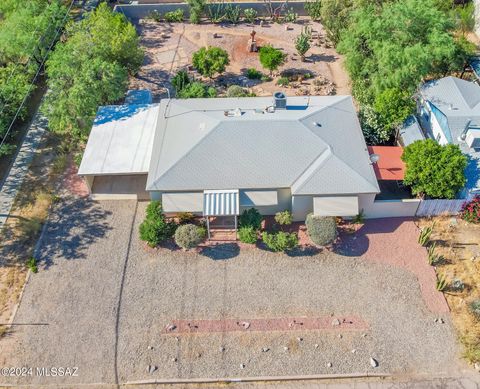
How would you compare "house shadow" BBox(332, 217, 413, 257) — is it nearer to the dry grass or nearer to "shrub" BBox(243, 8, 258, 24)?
the dry grass

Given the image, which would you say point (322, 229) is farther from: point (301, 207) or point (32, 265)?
point (32, 265)

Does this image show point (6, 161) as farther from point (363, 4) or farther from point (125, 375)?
point (363, 4)

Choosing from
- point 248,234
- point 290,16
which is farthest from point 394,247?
point 290,16

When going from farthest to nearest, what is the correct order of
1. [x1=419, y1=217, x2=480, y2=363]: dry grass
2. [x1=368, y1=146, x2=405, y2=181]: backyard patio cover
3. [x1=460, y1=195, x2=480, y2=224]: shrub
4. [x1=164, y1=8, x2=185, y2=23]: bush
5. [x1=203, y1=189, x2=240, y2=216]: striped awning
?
[x1=164, y1=8, x2=185, y2=23]: bush
[x1=368, y1=146, x2=405, y2=181]: backyard patio cover
[x1=460, y1=195, x2=480, y2=224]: shrub
[x1=203, y1=189, x2=240, y2=216]: striped awning
[x1=419, y1=217, x2=480, y2=363]: dry grass

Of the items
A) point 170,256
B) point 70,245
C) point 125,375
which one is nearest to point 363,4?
point 170,256

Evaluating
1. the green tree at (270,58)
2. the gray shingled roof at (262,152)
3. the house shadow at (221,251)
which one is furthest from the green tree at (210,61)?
the house shadow at (221,251)

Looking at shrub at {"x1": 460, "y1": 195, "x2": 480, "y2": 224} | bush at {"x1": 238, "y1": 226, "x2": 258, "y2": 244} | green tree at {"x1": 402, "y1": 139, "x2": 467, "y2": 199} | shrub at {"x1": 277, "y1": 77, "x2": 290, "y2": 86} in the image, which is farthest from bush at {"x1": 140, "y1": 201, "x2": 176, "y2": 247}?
shrub at {"x1": 460, "y1": 195, "x2": 480, "y2": 224}

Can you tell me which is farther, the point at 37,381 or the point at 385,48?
the point at 385,48
